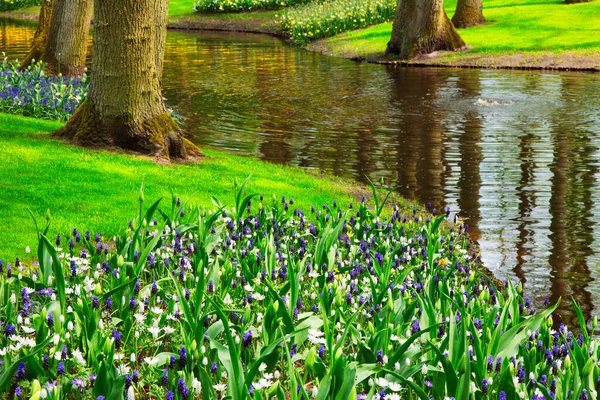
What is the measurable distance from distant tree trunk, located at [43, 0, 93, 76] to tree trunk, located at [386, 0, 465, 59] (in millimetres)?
11353

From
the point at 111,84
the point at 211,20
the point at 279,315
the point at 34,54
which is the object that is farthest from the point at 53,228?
the point at 211,20

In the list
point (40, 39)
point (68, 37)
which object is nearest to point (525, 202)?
point (68, 37)

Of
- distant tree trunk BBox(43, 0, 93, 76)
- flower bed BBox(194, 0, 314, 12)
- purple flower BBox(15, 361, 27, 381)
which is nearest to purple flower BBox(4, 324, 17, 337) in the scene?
purple flower BBox(15, 361, 27, 381)

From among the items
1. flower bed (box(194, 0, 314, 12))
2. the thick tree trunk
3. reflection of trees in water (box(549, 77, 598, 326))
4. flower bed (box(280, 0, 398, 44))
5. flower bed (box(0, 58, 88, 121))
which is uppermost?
flower bed (box(194, 0, 314, 12))

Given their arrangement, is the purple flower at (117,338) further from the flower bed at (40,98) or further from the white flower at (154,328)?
the flower bed at (40,98)

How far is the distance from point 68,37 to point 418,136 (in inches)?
282

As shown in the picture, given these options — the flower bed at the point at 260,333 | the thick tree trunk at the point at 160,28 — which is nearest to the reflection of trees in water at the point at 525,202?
the flower bed at the point at 260,333

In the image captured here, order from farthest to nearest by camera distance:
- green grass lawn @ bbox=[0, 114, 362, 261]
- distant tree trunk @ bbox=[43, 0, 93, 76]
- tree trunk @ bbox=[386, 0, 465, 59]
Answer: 1. tree trunk @ bbox=[386, 0, 465, 59]
2. distant tree trunk @ bbox=[43, 0, 93, 76]
3. green grass lawn @ bbox=[0, 114, 362, 261]

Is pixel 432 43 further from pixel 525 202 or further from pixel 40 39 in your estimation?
pixel 525 202

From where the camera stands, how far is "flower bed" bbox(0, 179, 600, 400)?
409cm

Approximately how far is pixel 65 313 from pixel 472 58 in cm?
2166

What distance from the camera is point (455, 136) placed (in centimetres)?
1456

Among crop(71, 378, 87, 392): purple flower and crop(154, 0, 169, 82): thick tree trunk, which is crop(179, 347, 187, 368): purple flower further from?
crop(154, 0, 169, 82): thick tree trunk

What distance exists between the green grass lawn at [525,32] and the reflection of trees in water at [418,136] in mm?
4369
